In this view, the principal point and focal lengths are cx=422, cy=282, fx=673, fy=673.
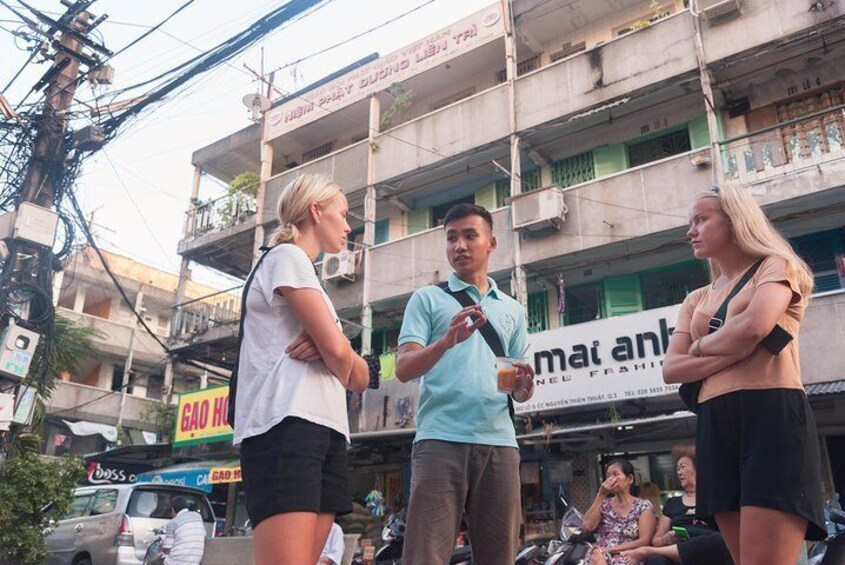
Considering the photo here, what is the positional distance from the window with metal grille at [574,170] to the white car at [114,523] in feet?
30.2

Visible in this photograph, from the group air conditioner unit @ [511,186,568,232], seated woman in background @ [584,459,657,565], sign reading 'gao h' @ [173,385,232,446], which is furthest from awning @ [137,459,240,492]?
seated woman in background @ [584,459,657,565]

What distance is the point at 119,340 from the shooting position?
25016 mm

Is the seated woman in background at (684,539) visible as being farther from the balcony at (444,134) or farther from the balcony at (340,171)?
the balcony at (340,171)

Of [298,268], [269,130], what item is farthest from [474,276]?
[269,130]

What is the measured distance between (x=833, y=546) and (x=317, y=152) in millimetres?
17184

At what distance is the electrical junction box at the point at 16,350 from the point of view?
9.08 m

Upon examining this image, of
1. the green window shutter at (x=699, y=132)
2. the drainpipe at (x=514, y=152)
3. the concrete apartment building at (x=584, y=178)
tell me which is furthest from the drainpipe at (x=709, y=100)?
the drainpipe at (x=514, y=152)

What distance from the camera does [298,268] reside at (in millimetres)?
1983

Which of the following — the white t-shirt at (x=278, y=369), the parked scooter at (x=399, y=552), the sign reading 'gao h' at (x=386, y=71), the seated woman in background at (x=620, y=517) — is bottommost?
the parked scooter at (x=399, y=552)

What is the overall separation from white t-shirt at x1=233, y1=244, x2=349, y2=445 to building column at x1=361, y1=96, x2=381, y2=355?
12.0 metres

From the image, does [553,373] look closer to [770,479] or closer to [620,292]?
[620,292]

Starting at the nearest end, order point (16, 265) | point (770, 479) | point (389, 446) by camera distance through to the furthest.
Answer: point (770, 479) < point (16, 265) < point (389, 446)

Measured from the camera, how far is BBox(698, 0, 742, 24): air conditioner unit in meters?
11.4

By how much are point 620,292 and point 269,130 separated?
35.1 ft
